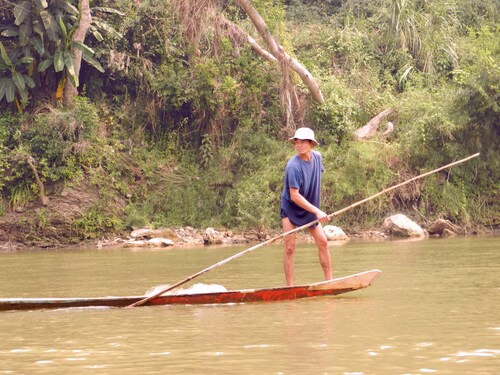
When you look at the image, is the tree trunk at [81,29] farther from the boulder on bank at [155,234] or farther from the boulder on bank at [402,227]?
the boulder on bank at [402,227]

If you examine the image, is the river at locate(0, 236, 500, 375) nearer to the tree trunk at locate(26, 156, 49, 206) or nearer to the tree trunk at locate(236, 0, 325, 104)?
the tree trunk at locate(26, 156, 49, 206)

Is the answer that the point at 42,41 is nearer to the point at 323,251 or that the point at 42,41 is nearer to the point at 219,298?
the point at 323,251

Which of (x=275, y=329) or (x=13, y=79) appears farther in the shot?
(x=13, y=79)

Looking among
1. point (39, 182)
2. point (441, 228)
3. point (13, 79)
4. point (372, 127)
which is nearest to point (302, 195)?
point (441, 228)

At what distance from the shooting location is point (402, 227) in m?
21.9

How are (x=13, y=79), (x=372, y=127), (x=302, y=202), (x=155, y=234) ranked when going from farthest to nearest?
(x=372, y=127)
(x=13, y=79)
(x=155, y=234)
(x=302, y=202)

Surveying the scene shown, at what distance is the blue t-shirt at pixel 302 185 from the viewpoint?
935cm

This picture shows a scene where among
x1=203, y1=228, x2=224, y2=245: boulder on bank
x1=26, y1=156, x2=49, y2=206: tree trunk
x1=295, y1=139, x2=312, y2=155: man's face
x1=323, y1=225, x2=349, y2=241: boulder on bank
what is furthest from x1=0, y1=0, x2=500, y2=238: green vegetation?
x1=295, y1=139, x2=312, y2=155: man's face

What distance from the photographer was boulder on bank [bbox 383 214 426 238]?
2169 cm

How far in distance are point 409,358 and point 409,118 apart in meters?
21.2

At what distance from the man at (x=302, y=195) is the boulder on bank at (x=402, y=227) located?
12.4 meters

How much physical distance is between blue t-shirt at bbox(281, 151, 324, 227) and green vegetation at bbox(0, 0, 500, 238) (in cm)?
1334

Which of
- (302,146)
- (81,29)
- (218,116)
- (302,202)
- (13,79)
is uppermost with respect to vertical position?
(81,29)

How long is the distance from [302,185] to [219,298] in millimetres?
1565
